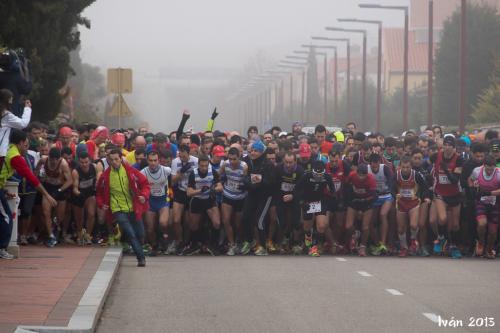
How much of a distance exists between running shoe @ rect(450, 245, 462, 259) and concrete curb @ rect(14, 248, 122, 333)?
608cm

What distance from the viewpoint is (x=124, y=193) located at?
1878 centimetres

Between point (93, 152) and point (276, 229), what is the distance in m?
3.54

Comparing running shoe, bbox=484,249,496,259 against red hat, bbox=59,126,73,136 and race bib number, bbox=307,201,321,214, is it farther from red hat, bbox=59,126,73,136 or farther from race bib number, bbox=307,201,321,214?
red hat, bbox=59,126,73,136

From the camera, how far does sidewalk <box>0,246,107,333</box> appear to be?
12.4 metres

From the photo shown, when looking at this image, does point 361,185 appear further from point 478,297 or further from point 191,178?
point 478,297

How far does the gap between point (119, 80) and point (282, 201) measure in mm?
11293

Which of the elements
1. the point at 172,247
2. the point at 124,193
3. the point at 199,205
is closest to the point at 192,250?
the point at 172,247

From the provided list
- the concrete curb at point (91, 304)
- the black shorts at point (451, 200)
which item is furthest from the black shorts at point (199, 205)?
the black shorts at point (451, 200)

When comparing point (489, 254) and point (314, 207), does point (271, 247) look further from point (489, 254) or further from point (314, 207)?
point (489, 254)

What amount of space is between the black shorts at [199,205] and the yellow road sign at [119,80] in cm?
1085

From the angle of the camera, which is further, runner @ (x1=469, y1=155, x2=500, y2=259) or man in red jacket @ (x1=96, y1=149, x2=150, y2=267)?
runner @ (x1=469, y1=155, x2=500, y2=259)

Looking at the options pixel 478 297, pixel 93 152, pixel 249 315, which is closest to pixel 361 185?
pixel 93 152

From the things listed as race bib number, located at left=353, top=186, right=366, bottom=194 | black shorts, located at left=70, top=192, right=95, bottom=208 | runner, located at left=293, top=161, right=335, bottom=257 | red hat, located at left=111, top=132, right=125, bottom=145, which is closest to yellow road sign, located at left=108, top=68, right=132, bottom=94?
red hat, located at left=111, top=132, right=125, bottom=145

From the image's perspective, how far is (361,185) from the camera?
2184cm
